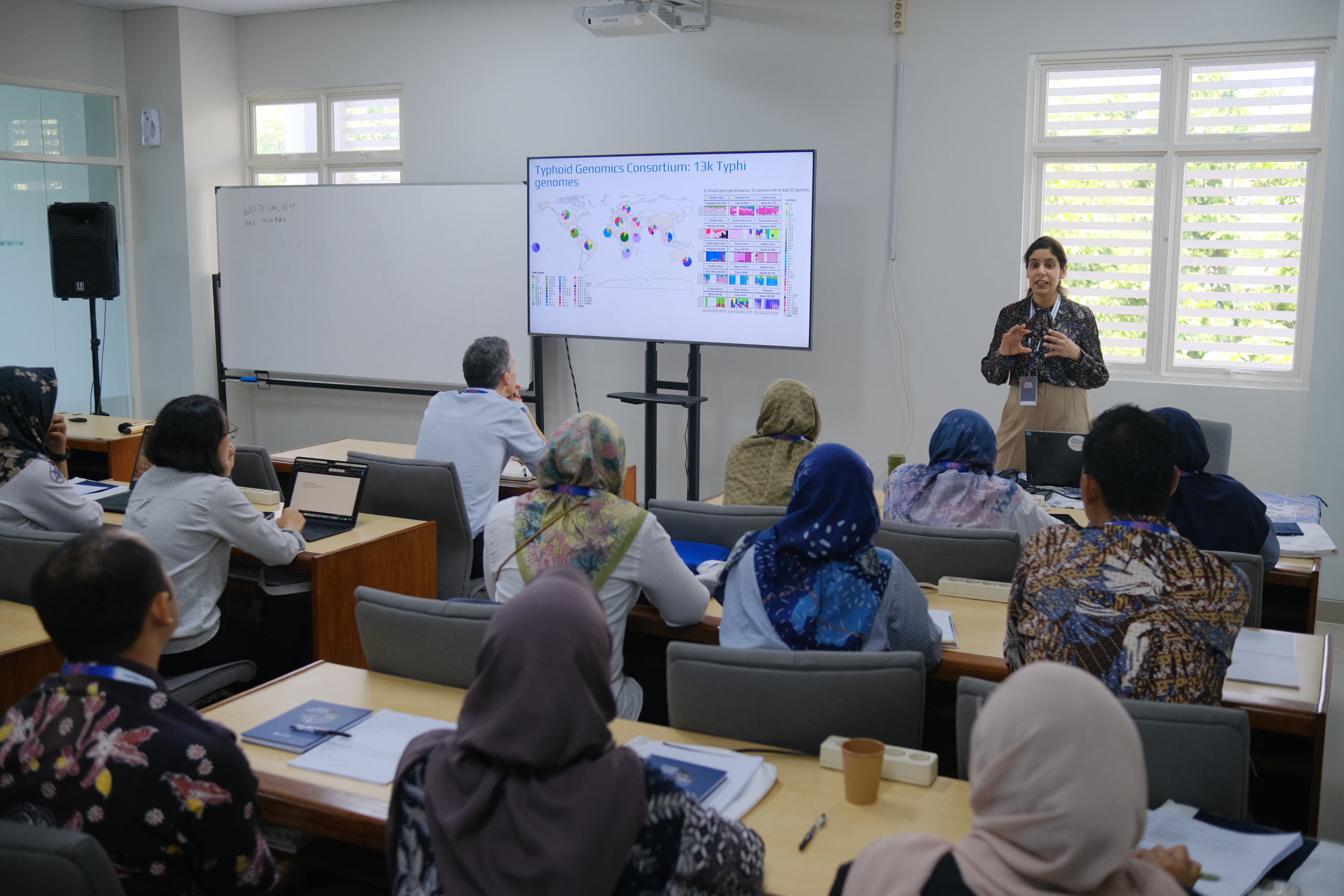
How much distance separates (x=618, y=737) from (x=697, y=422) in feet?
13.2

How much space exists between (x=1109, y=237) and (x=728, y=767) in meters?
4.36

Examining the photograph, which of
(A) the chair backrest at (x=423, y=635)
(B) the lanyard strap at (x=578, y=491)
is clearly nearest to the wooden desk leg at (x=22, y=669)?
(A) the chair backrest at (x=423, y=635)

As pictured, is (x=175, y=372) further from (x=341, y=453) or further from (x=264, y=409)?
(x=341, y=453)

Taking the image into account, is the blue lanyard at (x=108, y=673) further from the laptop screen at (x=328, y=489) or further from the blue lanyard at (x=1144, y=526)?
the laptop screen at (x=328, y=489)

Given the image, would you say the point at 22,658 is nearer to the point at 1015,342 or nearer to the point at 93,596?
the point at 93,596

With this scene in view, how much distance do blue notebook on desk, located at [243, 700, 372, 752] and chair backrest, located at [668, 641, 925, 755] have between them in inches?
23.8

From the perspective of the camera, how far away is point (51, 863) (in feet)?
4.21

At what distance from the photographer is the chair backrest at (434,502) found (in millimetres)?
3801

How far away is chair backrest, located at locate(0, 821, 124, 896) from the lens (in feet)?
4.21

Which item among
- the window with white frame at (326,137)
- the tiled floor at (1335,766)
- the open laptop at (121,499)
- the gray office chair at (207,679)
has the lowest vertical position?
the tiled floor at (1335,766)

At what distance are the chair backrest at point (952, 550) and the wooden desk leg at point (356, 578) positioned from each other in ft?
5.20

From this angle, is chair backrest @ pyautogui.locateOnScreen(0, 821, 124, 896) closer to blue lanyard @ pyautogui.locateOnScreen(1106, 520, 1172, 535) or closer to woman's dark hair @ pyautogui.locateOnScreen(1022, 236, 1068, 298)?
blue lanyard @ pyautogui.locateOnScreen(1106, 520, 1172, 535)

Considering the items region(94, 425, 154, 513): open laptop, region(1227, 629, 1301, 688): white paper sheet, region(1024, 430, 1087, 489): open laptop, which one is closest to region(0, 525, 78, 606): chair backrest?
region(94, 425, 154, 513): open laptop

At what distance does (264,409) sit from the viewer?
7.37 meters
